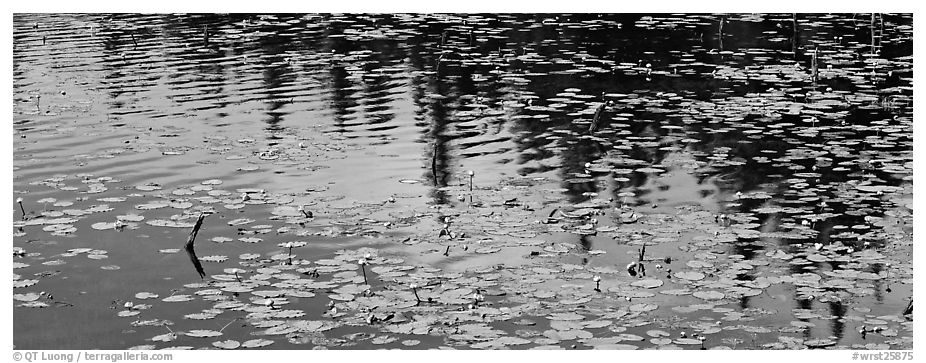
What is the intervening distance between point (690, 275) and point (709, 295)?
53cm

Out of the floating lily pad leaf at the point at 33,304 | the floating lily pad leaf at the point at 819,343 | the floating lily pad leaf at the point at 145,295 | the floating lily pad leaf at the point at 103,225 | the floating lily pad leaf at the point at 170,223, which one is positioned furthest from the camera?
the floating lily pad leaf at the point at 170,223

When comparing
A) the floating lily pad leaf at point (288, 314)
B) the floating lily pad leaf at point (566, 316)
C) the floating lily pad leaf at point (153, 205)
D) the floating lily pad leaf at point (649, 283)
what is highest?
the floating lily pad leaf at point (153, 205)

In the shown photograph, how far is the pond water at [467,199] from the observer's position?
29.4 feet

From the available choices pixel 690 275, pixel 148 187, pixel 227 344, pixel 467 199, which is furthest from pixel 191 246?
pixel 690 275

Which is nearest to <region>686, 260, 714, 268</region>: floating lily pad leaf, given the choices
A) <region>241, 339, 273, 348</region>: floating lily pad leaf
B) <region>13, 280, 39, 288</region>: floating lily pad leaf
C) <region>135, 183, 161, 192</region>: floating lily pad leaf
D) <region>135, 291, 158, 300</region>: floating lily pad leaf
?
<region>241, 339, 273, 348</region>: floating lily pad leaf

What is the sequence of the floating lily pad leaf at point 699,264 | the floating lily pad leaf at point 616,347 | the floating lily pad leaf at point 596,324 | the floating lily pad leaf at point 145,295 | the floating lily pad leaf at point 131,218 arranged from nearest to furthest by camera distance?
the floating lily pad leaf at point 616,347, the floating lily pad leaf at point 596,324, the floating lily pad leaf at point 145,295, the floating lily pad leaf at point 699,264, the floating lily pad leaf at point 131,218

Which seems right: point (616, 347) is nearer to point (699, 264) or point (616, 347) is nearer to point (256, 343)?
point (699, 264)

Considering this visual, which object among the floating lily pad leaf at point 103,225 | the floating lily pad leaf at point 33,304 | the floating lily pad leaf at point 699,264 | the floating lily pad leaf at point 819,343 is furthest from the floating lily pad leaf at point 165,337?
the floating lily pad leaf at point 819,343

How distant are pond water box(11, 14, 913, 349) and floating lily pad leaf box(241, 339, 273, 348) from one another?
0.03 m

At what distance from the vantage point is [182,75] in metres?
21.8

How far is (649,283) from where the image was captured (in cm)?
970

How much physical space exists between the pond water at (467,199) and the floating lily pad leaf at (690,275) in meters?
0.06

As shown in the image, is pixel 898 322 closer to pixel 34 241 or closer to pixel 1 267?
pixel 1 267

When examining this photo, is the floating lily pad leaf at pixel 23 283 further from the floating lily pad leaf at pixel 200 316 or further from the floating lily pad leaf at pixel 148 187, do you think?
the floating lily pad leaf at pixel 148 187
